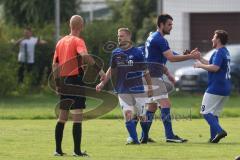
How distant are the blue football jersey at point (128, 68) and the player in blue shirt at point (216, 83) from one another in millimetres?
1093

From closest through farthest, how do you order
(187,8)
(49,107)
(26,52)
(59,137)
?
(59,137), (49,107), (26,52), (187,8)

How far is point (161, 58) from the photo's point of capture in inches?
710

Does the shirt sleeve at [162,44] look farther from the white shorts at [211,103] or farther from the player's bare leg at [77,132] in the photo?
the player's bare leg at [77,132]

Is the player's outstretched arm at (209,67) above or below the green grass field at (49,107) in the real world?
above

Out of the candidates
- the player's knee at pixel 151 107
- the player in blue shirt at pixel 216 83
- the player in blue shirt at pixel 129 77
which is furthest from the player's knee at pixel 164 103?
the player in blue shirt at pixel 216 83

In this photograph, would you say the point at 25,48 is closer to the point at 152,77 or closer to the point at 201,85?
the point at 201,85

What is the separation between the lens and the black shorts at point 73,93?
607 inches

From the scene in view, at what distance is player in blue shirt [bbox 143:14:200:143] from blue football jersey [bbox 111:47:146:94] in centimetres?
25

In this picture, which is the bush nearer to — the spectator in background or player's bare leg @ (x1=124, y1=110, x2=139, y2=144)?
the spectator in background

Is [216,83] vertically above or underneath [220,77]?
underneath

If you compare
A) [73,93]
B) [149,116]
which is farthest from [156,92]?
[73,93]

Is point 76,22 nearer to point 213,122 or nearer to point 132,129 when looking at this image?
point 132,129

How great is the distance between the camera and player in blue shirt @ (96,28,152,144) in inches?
693

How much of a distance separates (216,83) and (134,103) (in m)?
1.55
